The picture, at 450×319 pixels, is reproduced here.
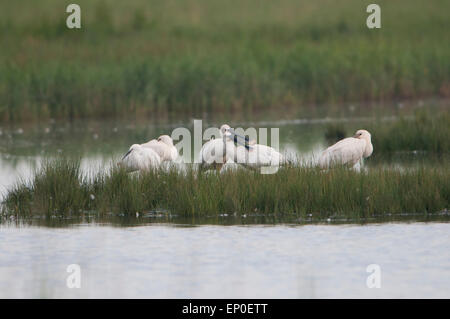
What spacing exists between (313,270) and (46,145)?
36.7 feet

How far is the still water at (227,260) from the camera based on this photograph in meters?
9.22

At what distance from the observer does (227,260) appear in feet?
33.6

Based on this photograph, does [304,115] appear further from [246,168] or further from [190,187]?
[190,187]

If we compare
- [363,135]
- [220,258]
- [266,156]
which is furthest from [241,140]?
[220,258]

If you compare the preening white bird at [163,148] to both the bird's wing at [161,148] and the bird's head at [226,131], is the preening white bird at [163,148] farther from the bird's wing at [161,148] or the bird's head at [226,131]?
the bird's head at [226,131]

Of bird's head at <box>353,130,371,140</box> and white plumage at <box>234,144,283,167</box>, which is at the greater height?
bird's head at <box>353,130,371,140</box>

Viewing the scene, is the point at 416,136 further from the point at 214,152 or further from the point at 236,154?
the point at 214,152

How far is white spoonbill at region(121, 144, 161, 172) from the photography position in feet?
45.1

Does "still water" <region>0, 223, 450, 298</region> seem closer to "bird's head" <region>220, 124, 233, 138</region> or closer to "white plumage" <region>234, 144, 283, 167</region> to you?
"white plumage" <region>234, 144, 283, 167</region>

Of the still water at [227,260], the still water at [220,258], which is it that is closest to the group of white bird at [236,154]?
the still water at [220,258]

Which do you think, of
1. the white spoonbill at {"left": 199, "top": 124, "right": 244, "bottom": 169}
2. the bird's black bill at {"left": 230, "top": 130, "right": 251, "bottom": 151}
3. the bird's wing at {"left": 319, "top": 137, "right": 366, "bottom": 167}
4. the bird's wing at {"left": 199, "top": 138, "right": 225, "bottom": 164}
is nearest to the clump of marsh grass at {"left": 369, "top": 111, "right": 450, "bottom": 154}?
the bird's wing at {"left": 319, "top": 137, "right": 366, "bottom": 167}

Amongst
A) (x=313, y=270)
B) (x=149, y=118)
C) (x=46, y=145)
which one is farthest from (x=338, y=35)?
(x=313, y=270)

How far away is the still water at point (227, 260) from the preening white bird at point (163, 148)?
3284mm

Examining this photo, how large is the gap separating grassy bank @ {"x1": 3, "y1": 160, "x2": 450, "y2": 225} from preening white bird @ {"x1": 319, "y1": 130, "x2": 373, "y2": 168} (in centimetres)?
118
